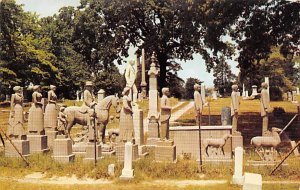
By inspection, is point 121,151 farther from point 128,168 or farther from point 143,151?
point 128,168

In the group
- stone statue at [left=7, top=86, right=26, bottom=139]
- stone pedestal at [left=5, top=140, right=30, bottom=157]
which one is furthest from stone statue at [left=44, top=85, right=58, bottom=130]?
stone pedestal at [left=5, top=140, right=30, bottom=157]

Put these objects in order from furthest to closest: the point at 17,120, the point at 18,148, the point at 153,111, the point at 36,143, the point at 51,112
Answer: the point at 153,111, the point at 51,112, the point at 36,143, the point at 17,120, the point at 18,148

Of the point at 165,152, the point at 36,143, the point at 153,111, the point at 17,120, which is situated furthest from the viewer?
the point at 153,111

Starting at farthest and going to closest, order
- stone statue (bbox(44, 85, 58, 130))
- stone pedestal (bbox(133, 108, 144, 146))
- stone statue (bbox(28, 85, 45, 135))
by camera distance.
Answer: stone statue (bbox(44, 85, 58, 130))
stone pedestal (bbox(133, 108, 144, 146))
stone statue (bbox(28, 85, 45, 135))

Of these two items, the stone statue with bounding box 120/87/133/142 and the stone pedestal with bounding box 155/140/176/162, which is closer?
the stone pedestal with bounding box 155/140/176/162

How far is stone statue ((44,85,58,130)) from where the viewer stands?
56.1ft

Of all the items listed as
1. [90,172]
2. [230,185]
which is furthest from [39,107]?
[230,185]

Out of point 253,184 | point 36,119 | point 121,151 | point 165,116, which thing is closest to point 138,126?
point 165,116

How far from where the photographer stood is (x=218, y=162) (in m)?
13.1

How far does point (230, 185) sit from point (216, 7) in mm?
10905

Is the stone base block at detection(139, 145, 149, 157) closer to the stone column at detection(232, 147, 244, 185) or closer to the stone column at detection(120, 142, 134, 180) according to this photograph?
the stone column at detection(120, 142, 134, 180)

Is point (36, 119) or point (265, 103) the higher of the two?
point (265, 103)

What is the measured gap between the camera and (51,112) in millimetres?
17391

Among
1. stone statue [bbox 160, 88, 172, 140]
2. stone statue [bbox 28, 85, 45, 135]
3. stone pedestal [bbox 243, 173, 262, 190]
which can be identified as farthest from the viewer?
stone statue [bbox 28, 85, 45, 135]
